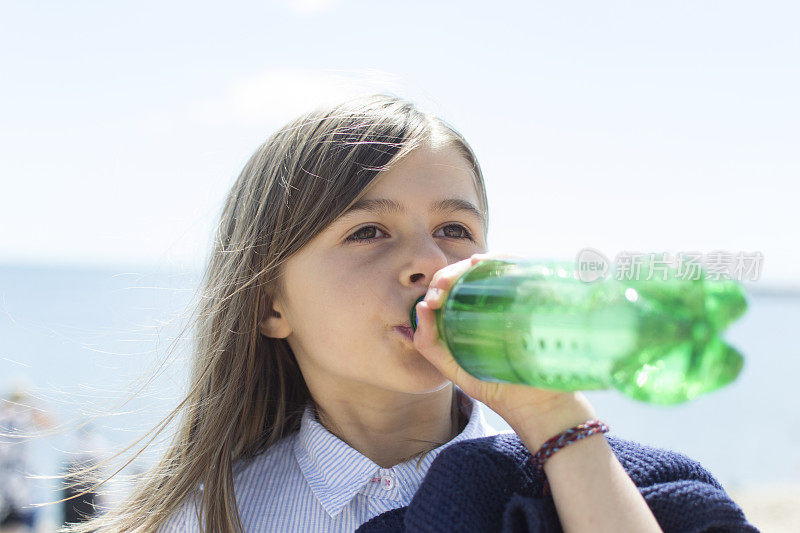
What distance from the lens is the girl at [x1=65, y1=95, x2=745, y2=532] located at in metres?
1.44

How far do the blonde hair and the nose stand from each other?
0.74 feet

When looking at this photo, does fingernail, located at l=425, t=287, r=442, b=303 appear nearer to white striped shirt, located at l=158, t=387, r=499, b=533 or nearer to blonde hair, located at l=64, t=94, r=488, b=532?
blonde hair, located at l=64, t=94, r=488, b=532

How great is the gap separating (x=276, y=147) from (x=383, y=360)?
695 mm

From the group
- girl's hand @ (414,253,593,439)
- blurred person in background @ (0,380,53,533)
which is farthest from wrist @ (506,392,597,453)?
blurred person in background @ (0,380,53,533)

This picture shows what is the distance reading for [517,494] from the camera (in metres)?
1.21

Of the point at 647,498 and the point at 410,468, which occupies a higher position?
the point at 647,498

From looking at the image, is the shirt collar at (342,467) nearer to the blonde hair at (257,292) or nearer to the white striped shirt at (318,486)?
the white striped shirt at (318,486)

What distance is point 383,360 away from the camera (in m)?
1.45

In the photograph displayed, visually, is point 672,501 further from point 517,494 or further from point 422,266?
point 422,266

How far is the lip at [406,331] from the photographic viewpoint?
4.66ft

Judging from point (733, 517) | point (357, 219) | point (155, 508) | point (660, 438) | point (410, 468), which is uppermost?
point (357, 219)

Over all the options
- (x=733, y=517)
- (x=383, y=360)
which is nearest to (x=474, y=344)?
(x=383, y=360)

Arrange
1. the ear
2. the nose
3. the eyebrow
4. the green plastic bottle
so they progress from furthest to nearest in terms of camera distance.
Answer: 1. the ear
2. the eyebrow
3. the nose
4. the green plastic bottle

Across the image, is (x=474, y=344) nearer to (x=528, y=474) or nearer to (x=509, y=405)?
(x=509, y=405)
